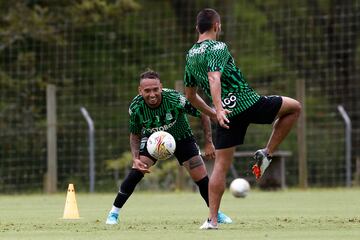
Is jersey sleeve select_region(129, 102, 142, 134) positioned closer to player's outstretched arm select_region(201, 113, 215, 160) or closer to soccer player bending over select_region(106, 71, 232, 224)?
soccer player bending over select_region(106, 71, 232, 224)

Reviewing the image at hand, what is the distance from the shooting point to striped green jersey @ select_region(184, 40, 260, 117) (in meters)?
9.66

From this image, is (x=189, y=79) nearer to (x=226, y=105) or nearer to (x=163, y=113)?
(x=226, y=105)

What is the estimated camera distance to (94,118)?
2400 cm

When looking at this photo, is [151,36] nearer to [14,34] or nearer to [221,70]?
[14,34]

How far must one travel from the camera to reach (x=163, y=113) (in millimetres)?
11156

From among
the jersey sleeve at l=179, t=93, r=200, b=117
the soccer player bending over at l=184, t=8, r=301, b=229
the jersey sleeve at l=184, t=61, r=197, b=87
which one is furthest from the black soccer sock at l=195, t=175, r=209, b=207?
the jersey sleeve at l=184, t=61, r=197, b=87

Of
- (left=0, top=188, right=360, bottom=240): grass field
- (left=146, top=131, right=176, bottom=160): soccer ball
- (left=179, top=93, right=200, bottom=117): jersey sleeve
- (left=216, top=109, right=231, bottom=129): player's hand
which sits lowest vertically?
(left=0, top=188, right=360, bottom=240): grass field

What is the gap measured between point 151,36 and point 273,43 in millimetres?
2912

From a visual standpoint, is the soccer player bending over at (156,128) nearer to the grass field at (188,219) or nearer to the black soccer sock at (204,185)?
the black soccer sock at (204,185)

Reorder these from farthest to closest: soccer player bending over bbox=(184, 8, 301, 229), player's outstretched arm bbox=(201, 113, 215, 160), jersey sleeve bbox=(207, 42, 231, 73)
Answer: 1. player's outstretched arm bbox=(201, 113, 215, 160)
2. soccer player bending over bbox=(184, 8, 301, 229)
3. jersey sleeve bbox=(207, 42, 231, 73)

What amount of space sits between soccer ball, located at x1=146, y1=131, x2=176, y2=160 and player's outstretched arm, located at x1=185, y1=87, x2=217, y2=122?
0.61 m

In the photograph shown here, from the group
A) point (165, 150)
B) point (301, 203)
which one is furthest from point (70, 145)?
point (165, 150)

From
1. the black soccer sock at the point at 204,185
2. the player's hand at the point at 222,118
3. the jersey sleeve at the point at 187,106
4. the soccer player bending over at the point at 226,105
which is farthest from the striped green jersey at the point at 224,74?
the black soccer sock at the point at 204,185

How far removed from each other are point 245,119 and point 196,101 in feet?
1.98
